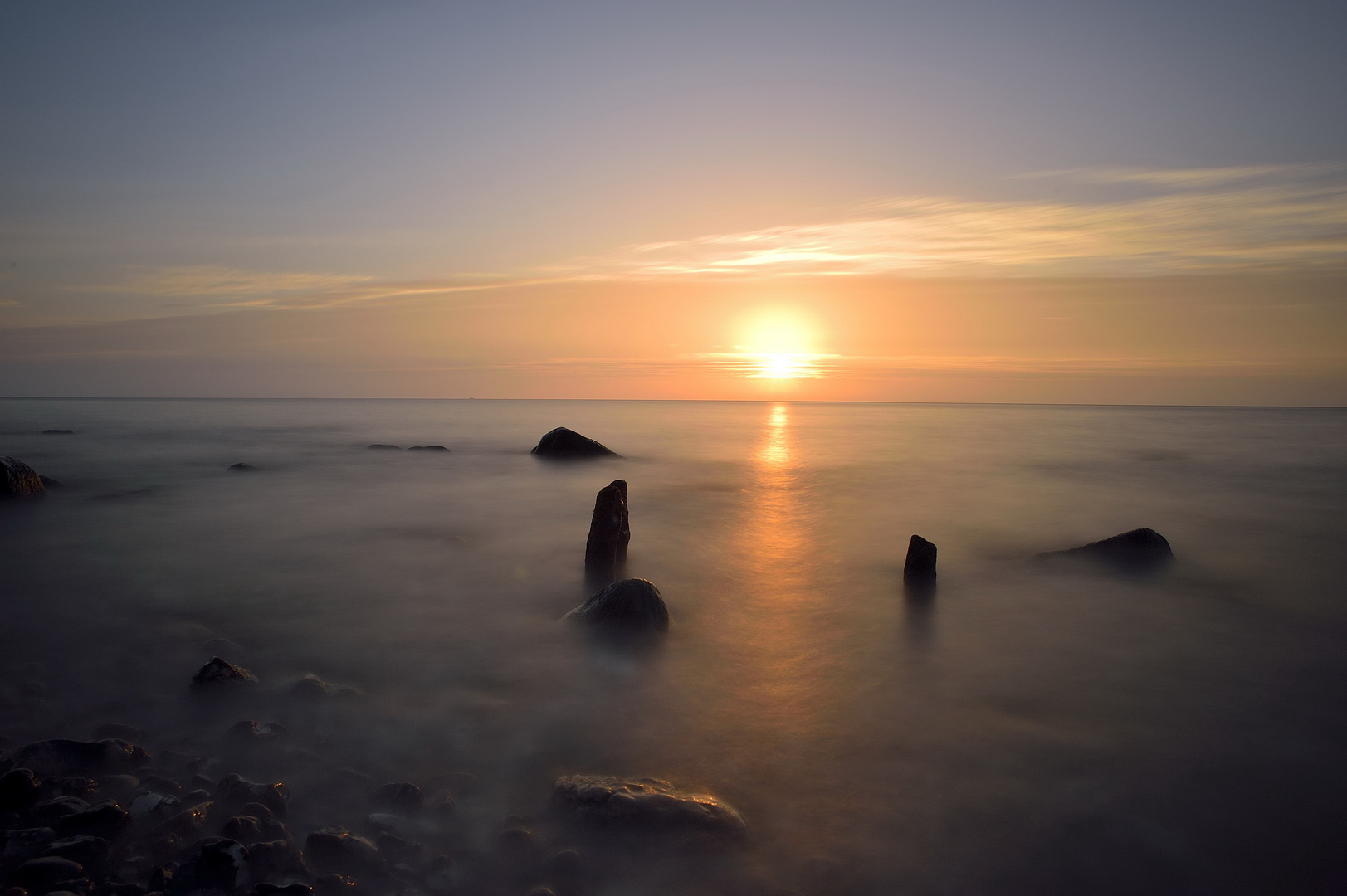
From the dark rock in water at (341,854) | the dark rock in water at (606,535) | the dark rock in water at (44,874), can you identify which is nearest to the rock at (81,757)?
the dark rock in water at (44,874)

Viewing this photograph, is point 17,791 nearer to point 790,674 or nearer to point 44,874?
point 44,874

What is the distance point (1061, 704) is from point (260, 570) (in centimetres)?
987

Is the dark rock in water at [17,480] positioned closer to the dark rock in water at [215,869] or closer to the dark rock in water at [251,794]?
the dark rock in water at [251,794]

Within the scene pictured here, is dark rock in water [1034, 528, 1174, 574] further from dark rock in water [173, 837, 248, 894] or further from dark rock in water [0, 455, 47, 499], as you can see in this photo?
dark rock in water [0, 455, 47, 499]

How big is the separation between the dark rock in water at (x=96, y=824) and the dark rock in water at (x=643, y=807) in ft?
7.54

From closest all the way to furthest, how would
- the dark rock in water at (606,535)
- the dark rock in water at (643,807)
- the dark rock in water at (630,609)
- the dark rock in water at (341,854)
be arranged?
the dark rock in water at (341,854) < the dark rock in water at (643,807) < the dark rock in water at (630,609) < the dark rock in water at (606,535)

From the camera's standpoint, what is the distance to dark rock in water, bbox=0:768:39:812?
3.98 metres

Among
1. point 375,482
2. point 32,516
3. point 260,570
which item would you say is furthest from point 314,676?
point 375,482

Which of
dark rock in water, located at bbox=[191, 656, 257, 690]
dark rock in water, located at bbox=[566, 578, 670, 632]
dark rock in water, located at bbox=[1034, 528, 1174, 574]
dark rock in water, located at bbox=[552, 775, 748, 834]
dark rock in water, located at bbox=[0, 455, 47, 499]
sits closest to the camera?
dark rock in water, located at bbox=[552, 775, 748, 834]

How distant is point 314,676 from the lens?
6.16 m

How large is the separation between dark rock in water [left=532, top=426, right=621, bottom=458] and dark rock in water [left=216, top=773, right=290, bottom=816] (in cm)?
2166

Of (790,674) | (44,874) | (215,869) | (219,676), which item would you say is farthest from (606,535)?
(44,874)

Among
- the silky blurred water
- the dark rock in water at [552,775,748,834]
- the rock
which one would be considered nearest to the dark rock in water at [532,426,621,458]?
the silky blurred water

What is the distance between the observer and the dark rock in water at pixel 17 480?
47.5 ft
